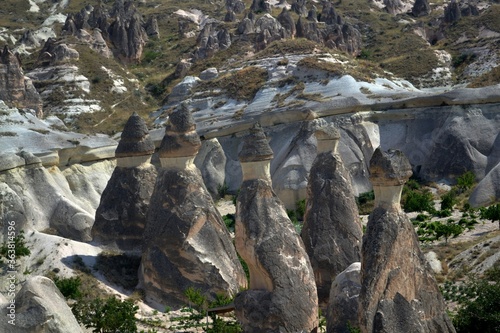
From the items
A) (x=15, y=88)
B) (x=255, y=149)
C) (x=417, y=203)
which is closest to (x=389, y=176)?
(x=255, y=149)

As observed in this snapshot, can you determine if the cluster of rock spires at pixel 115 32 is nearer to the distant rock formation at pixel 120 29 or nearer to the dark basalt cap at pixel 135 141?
the distant rock formation at pixel 120 29

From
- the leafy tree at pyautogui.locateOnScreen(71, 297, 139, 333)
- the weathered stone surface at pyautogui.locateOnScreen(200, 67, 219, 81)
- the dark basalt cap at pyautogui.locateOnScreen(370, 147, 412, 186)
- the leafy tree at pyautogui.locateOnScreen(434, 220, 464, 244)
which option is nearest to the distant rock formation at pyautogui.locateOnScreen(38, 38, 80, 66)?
the weathered stone surface at pyautogui.locateOnScreen(200, 67, 219, 81)

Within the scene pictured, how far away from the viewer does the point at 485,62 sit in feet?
189

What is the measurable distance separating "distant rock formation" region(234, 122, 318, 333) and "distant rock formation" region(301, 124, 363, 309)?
11.2 feet

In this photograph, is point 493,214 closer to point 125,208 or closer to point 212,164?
point 125,208

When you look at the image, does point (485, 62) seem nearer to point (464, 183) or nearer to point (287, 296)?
point (464, 183)

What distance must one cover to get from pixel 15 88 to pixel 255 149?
34.5 meters

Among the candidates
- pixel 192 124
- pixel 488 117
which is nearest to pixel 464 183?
pixel 488 117

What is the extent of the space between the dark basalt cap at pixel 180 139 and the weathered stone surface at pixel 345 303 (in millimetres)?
7252

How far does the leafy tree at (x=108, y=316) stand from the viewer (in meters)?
16.4

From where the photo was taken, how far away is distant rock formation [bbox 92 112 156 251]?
2198 cm

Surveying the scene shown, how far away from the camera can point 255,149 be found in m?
17.0

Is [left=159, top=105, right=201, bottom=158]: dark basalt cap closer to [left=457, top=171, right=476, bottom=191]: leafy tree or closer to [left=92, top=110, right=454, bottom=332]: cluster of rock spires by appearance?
[left=92, top=110, right=454, bottom=332]: cluster of rock spires

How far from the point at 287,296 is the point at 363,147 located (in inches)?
913
